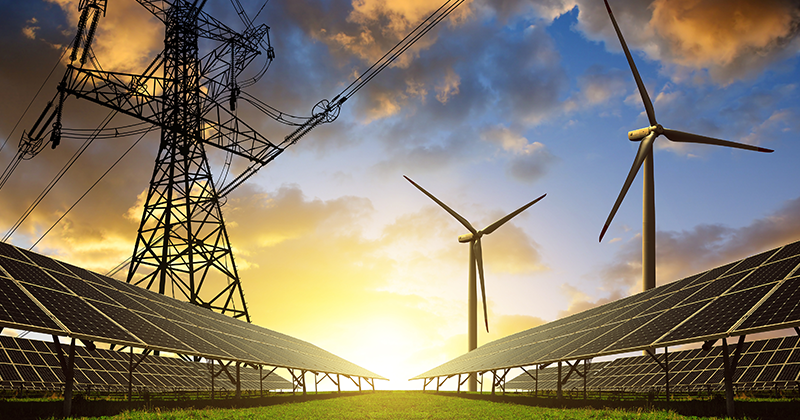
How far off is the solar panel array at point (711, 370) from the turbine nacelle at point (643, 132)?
23.8 m

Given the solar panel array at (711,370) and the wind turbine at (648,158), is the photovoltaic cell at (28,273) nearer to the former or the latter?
the solar panel array at (711,370)

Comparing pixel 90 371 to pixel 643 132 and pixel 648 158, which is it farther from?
pixel 643 132

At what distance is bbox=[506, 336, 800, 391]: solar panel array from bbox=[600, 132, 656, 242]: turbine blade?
52.0ft

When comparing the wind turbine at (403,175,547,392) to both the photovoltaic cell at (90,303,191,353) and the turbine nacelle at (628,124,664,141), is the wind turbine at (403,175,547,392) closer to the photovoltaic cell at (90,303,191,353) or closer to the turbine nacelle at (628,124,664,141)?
the turbine nacelle at (628,124,664,141)

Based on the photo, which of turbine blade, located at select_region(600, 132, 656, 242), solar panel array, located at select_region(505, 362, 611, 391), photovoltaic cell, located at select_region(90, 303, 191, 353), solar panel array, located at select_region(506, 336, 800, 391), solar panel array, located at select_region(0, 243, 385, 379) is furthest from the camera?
solar panel array, located at select_region(505, 362, 611, 391)

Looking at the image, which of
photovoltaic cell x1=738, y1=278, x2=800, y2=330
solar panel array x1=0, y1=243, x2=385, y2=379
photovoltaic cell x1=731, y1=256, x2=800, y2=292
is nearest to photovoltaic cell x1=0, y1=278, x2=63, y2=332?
solar panel array x1=0, y1=243, x2=385, y2=379

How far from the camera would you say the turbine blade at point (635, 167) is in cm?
4578

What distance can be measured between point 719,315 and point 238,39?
6222 cm

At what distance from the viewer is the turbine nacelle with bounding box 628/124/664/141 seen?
56125mm

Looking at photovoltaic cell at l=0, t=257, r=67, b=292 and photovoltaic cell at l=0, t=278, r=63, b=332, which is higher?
photovoltaic cell at l=0, t=257, r=67, b=292

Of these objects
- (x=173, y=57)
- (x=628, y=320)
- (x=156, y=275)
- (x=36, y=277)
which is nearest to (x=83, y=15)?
(x=173, y=57)

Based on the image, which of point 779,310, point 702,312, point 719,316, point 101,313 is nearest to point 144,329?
point 101,313

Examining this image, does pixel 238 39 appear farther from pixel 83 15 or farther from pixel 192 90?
pixel 83 15

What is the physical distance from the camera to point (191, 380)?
174ft
